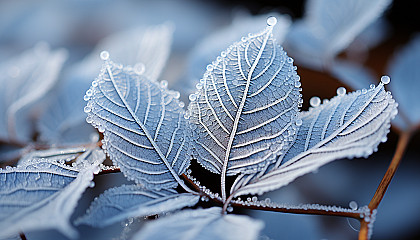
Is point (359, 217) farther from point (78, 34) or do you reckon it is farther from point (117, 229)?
point (78, 34)

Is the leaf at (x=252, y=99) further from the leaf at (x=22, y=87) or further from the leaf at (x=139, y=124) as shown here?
the leaf at (x=22, y=87)

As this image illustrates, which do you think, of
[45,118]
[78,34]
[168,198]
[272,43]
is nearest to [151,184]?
[168,198]

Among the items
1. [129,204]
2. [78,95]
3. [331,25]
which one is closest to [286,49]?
[331,25]

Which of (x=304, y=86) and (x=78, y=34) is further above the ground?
(x=78, y=34)

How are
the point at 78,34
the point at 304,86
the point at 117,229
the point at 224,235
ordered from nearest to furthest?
the point at 224,235, the point at 117,229, the point at 304,86, the point at 78,34

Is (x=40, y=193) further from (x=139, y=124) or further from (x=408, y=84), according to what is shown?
(x=408, y=84)

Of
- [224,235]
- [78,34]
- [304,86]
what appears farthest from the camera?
[78,34]
